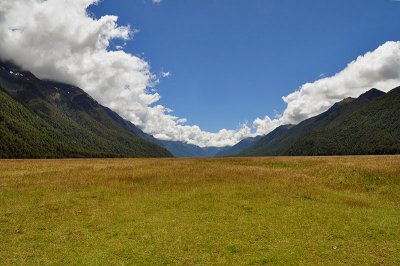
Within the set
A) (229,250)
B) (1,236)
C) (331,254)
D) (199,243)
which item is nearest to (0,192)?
(1,236)

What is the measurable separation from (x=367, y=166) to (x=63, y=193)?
34.4 metres

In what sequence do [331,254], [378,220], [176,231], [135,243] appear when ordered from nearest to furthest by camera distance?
[331,254] → [135,243] → [176,231] → [378,220]

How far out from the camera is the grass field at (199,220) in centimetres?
1581

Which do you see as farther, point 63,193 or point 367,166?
point 367,166

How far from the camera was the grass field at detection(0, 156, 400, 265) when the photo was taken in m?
15.8

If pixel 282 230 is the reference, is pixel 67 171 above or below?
above

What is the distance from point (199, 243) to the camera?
17.3m

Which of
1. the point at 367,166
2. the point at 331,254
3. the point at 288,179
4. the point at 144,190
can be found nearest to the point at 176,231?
the point at 331,254

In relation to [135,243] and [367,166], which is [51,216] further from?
[367,166]

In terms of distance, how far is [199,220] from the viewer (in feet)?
70.3

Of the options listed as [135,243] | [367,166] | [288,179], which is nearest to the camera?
[135,243]

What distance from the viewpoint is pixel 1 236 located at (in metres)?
17.9

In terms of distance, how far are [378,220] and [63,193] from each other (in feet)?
79.6

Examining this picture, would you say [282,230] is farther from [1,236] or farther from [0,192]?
[0,192]
